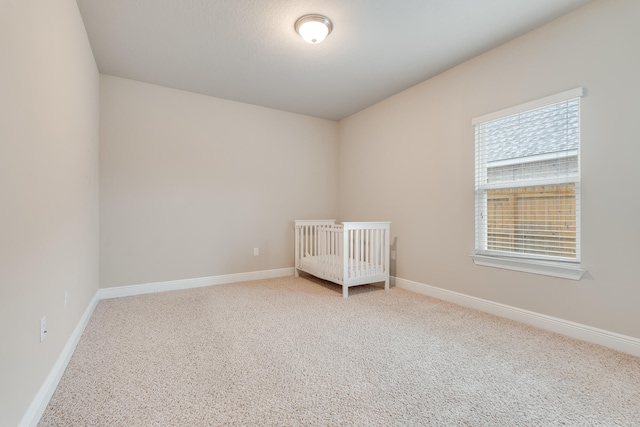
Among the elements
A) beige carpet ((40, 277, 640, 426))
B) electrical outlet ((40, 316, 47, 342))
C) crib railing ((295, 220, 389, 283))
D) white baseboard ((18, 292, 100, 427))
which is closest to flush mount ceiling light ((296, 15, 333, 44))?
crib railing ((295, 220, 389, 283))

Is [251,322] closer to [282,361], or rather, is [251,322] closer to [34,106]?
[282,361]

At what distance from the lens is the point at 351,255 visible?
3.33m

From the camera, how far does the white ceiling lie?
6.82 ft

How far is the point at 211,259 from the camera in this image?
12.0 feet

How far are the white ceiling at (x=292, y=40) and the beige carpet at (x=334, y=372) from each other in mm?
2416

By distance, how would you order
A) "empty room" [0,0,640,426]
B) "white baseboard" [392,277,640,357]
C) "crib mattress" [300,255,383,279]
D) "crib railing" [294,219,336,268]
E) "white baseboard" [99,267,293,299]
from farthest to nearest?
"crib railing" [294,219,336,268] < "crib mattress" [300,255,383,279] < "white baseboard" [99,267,293,299] < "white baseboard" [392,277,640,357] < "empty room" [0,0,640,426]

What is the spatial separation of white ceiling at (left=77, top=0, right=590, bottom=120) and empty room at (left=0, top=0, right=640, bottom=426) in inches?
0.9

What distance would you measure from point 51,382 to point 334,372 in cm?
147

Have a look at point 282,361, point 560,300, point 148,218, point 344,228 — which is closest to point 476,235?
point 560,300

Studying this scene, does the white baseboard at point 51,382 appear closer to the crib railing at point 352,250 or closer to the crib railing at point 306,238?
the crib railing at point 352,250

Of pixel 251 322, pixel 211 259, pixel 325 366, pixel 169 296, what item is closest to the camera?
pixel 325 366

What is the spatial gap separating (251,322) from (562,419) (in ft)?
6.61

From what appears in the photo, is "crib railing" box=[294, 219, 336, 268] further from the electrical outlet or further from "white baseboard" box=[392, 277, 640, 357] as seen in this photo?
the electrical outlet

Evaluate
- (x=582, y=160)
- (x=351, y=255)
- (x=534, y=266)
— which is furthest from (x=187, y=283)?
(x=582, y=160)
